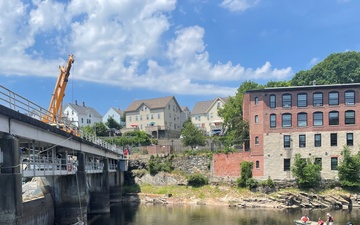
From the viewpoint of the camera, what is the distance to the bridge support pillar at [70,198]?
108 ft

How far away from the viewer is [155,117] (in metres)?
102

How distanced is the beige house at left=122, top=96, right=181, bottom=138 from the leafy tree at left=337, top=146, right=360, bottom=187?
5647cm

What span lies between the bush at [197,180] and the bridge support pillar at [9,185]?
38.9 m

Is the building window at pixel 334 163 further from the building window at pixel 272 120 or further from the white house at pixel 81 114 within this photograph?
the white house at pixel 81 114

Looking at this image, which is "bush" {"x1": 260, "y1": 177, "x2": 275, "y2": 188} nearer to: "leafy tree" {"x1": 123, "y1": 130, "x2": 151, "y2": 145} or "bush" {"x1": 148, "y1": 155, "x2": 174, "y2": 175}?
"bush" {"x1": 148, "y1": 155, "x2": 174, "y2": 175}

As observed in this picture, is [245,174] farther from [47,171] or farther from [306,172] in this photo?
[47,171]

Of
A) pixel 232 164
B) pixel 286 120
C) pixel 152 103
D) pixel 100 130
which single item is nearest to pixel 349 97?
pixel 286 120

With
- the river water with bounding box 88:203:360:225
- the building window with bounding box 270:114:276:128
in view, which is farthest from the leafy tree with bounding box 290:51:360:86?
the river water with bounding box 88:203:360:225

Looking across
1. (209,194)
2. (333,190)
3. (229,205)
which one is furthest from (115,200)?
(333,190)

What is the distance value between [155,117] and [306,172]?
59.3 meters

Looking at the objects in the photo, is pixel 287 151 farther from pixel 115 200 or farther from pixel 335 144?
pixel 115 200

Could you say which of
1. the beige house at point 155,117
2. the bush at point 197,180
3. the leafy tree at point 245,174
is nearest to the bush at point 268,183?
the leafy tree at point 245,174

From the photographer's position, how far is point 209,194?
175ft

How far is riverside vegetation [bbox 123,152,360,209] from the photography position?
4722 centimetres
